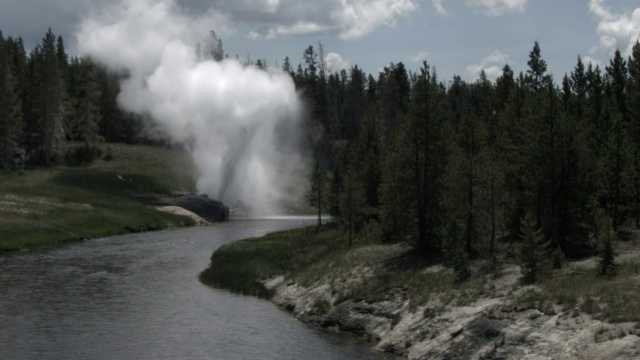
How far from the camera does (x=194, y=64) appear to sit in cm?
15488

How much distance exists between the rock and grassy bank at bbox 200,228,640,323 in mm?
49967

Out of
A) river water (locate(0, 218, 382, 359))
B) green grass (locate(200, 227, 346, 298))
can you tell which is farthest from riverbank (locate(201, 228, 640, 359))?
river water (locate(0, 218, 382, 359))

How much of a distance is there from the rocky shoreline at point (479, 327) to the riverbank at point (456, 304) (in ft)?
0.17

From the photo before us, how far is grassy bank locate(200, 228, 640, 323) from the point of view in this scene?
1196 inches

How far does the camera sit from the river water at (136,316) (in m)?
34.7

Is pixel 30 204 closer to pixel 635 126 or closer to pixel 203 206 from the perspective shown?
pixel 203 206

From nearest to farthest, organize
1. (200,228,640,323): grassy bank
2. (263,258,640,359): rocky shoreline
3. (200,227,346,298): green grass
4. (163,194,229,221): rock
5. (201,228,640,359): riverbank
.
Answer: (263,258,640,359): rocky shoreline
(201,228,640,359): riverbank
(200,228,640,323): grassy bank
(200,227,346,298): green grass
(163,194,229,221): rock

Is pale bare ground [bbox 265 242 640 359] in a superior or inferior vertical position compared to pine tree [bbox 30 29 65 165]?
inferior

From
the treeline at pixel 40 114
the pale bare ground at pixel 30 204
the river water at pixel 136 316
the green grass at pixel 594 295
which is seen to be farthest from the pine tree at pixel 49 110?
the green grass at pixel 594 295

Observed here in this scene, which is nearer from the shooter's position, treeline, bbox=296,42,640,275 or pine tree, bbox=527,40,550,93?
treeline, bbox=296,42,640,275

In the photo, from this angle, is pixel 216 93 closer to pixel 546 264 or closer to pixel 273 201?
pixel 273 201

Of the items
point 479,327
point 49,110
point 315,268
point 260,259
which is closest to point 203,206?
point 49,110

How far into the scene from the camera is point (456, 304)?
3503 cm

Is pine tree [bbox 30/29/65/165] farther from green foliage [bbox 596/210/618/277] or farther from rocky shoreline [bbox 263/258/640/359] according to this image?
green foliage [bbox 596/210/618/277]
